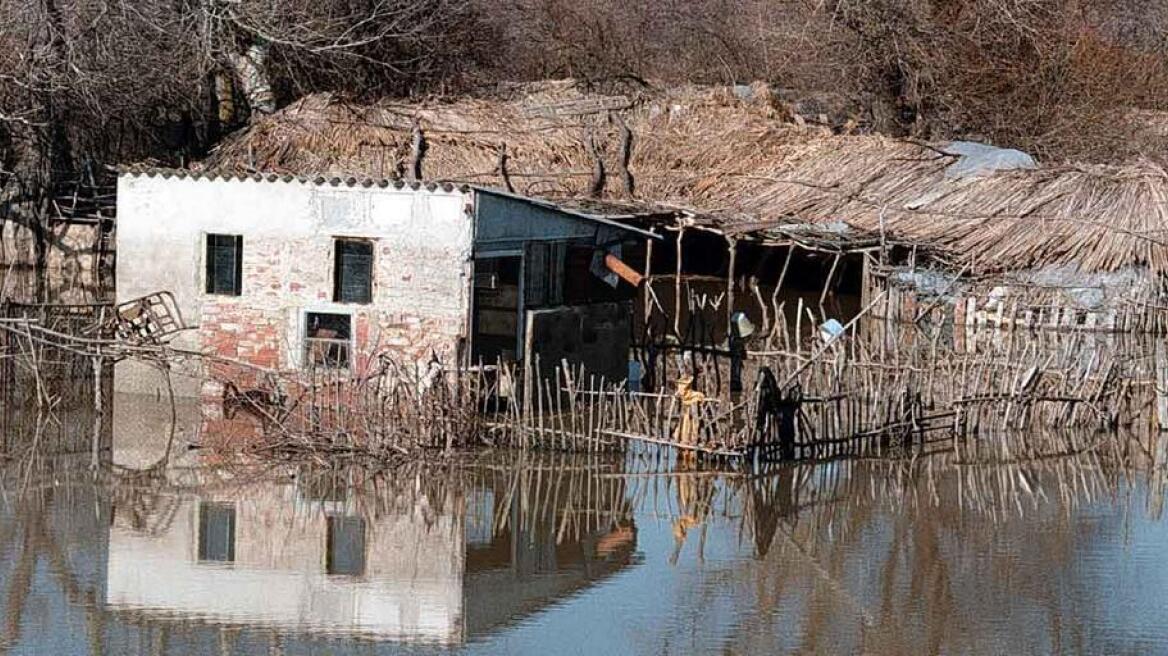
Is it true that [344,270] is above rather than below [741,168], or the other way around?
below

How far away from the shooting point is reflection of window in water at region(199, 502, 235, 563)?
12.5m

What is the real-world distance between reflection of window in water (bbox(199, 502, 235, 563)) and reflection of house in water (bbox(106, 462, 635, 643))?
0.04ft

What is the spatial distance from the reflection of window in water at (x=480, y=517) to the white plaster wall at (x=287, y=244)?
10.7 ft

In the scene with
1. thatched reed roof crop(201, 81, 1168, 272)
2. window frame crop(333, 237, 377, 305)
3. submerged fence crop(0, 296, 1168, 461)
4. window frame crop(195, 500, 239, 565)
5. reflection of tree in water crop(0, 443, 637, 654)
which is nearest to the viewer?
reflection of tree in water crop(0, 443, 637, 654)

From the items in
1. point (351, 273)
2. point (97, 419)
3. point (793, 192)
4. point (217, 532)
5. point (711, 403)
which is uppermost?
point (793, 192)

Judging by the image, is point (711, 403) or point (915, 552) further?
point (711, 403)

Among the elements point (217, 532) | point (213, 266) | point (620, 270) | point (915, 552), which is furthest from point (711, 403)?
point (213, 266)

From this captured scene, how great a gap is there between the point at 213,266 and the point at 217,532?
5462mm

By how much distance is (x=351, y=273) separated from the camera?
17.7 metres

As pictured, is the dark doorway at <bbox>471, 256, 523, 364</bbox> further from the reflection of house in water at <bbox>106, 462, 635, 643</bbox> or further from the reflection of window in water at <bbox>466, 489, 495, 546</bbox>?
the reflection of window in water at <bbox>466, 489, 495, 546</bbox>

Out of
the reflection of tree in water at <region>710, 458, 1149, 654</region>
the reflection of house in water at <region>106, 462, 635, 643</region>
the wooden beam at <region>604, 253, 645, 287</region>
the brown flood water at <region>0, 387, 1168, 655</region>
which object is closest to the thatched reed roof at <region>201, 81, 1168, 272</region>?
Result: the wooden beam at <region>604, 253, 645, 287</region>

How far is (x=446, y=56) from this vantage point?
33.2 metres

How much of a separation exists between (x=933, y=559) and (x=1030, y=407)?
14.3 feet

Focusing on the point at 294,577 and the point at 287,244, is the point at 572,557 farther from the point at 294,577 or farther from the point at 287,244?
the point at 287,244
